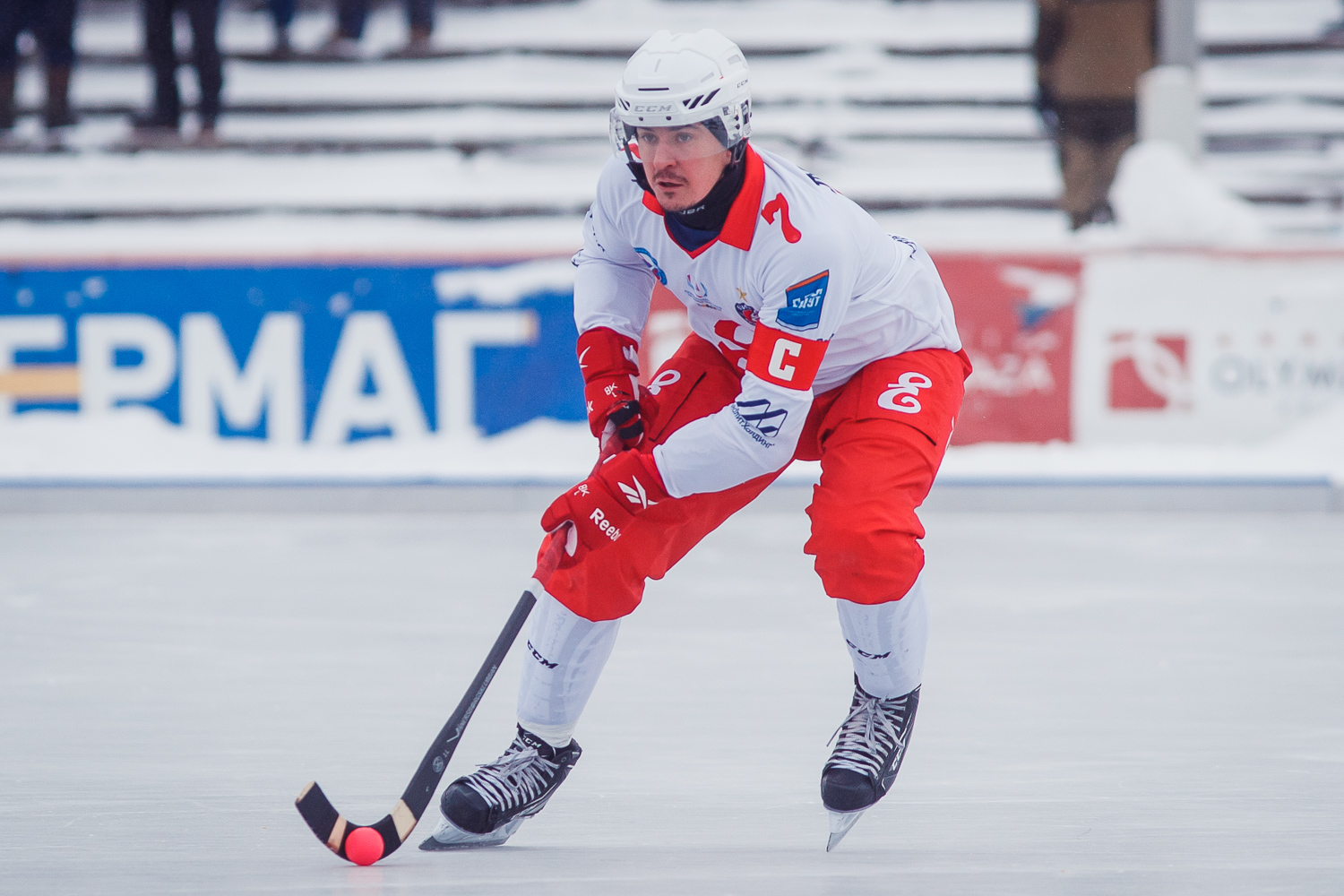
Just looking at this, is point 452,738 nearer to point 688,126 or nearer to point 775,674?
point 688,126

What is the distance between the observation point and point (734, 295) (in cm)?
286

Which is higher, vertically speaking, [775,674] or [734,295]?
[734,295]

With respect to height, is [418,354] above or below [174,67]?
below

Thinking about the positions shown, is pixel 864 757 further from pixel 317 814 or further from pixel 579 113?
pixel 579 113

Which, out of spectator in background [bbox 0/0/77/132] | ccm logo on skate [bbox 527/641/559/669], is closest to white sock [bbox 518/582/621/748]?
ccm logo on skate [bbox 527/641/559/669]

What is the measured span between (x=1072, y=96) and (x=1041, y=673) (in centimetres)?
707

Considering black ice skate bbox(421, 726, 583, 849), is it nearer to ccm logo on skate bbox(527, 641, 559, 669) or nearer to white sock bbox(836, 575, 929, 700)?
ccm logo on skate bbox(527, 641, 559, 669)

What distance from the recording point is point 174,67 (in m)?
11.0

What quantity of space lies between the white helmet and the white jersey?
123 mm

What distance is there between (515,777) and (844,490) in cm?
77

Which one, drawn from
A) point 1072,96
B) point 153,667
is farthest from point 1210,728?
point 1072,96

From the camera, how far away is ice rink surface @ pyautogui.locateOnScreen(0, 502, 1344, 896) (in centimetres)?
268

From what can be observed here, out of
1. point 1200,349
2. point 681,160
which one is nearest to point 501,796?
point 681,160

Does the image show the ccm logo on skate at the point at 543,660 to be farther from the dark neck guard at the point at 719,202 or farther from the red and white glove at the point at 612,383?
the dark neck guard at the point at 719,202
